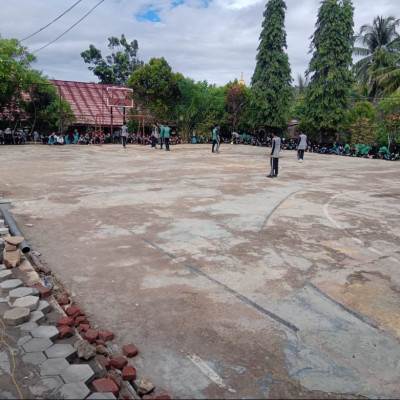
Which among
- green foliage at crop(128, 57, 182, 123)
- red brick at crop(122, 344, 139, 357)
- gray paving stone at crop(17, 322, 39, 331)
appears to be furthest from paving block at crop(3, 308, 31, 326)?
green foliage at crop(128, 57, 182, 123)

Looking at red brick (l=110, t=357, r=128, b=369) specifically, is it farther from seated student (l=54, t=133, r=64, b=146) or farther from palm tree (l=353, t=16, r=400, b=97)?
palm tree (l=353, t=16, r=400, b=97)

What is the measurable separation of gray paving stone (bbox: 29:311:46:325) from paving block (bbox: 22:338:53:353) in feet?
1.01

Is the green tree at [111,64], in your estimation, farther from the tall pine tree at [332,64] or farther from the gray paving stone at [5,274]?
the gray paving stone at [5,274]

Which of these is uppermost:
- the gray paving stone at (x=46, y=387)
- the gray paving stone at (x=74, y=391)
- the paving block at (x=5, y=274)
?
the paving block at (x=5, y=274)

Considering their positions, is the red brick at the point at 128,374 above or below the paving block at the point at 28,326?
below

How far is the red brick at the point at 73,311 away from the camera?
11.5 feet

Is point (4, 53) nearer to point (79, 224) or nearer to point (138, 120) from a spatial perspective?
point (138, 120)

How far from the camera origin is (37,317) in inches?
133

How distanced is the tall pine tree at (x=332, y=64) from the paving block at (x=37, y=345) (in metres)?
27.5

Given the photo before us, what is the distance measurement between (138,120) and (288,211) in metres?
22.9

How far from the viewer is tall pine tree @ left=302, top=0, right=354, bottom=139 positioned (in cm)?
2688

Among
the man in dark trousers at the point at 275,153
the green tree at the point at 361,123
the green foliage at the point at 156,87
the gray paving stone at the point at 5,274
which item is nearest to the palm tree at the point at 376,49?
the green tree at the point at 361,123

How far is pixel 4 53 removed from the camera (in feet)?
73.0

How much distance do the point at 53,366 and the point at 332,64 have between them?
94.1 ft
